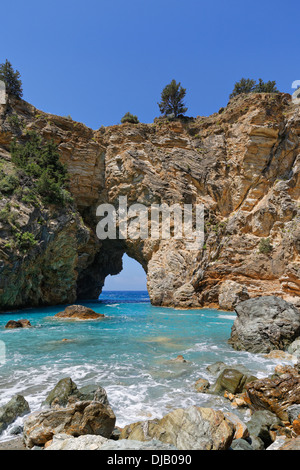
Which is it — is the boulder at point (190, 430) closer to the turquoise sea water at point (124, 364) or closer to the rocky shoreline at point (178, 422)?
the rocky shoreline at point (178, 422)

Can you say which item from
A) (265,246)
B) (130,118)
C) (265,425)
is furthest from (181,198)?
(265,425)

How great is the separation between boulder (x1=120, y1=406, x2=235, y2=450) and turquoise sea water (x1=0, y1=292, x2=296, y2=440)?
3.15 ft

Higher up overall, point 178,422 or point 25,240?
point 25,240

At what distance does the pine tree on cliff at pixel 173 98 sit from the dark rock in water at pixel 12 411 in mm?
39682

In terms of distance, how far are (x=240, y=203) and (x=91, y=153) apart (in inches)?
828

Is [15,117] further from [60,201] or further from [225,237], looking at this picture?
[225,237]

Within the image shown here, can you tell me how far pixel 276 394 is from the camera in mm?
5227

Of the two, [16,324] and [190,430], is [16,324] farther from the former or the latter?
[190,430]

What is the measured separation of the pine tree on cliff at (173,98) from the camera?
124 feet

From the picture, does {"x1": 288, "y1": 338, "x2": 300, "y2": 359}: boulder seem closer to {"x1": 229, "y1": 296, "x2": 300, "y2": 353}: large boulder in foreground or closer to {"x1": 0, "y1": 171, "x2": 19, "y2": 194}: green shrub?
{"x1": 229, "y1": 296, "x2": 300, "y2": 353}: large boulder in foreground

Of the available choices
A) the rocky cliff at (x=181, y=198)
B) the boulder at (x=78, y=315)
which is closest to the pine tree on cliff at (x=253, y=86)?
the rocky cliff at (x=181, y=198)

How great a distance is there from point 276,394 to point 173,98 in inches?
1622

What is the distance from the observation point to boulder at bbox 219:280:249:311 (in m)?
23.5
